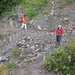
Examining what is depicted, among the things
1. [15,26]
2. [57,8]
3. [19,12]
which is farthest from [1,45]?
[57,8]

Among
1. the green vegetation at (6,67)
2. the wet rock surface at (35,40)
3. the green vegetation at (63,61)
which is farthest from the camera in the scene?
the wet rock surface at (35,40)

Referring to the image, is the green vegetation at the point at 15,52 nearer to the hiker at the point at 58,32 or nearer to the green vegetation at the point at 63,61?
the hiker at the point at 58,32

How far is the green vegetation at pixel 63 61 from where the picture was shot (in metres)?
14.9

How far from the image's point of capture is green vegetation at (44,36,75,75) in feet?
48.8

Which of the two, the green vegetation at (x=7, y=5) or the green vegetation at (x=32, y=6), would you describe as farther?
the green vegetation at (x=7, y=5)

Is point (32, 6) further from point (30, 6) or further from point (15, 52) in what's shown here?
point (15, 52)

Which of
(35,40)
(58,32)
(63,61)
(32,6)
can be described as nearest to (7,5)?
(32,6)

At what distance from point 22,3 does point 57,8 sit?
3.14m

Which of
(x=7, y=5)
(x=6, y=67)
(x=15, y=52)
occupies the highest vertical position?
(x=7, y=5)

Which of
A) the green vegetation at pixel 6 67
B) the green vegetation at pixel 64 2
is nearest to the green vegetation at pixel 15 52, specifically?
the green vegetation at pixel 6 67

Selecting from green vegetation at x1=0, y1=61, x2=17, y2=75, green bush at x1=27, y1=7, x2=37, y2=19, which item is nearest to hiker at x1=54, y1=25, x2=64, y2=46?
green vegetation at x1=0, y1=61, x2=17, y2=75

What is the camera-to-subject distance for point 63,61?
15.0 meters

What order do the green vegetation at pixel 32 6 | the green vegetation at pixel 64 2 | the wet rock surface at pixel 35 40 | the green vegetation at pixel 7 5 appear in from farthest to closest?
the green vegetation at pixel 7 5
the green vegetation at pixel 32 6
the green vegetation at pixel 64 2
the wet rock surface at pixel 35 40

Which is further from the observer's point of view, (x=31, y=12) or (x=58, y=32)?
(x=31, y=12)
